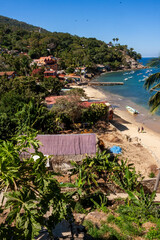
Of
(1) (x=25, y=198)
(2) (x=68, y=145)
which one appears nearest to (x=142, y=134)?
(2) (x=68, y=145)

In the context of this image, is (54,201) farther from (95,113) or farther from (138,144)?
(95,113)

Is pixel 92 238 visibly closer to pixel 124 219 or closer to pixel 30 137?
pixel 124 219

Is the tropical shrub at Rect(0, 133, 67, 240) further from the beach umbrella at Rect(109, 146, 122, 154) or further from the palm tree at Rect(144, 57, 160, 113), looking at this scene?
the beach umbrella at Rect(109, 146, 122, 154)

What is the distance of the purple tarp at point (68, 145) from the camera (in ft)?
42.8

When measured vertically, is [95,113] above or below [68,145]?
above

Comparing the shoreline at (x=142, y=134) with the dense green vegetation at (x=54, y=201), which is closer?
the dense green vegetation at (x=54, y=201)

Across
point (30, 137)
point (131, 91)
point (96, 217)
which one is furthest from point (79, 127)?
point (131, 91)

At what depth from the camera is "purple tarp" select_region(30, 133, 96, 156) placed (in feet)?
42.8

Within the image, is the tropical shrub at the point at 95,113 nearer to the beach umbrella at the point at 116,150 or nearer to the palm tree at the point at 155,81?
the beach umbrella at the point at 116,150

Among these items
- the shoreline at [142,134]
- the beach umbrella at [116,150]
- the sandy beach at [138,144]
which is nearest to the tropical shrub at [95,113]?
the sandy beach at [138,144]

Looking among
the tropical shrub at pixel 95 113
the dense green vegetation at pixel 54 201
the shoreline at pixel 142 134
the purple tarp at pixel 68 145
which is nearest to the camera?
the dense green vegetation at pixel 54 201

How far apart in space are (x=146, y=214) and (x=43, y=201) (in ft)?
20.4

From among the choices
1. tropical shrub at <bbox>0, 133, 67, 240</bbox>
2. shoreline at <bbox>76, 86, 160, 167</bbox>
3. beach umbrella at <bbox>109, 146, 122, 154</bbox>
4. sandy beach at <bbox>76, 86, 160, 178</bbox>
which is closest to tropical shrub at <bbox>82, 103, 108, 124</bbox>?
sandy beach at <bbox>76, 86, 160, 178</bbox>

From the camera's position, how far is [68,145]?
13.3 m
